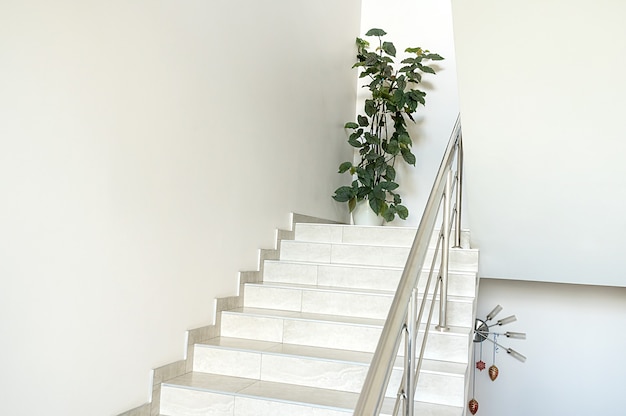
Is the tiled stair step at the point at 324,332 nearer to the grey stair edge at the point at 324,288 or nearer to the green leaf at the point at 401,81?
the grey stair edge at the point at 324,288

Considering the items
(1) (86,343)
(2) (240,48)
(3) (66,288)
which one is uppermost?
(2) (240,48)

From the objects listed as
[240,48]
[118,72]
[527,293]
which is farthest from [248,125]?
[527,293]

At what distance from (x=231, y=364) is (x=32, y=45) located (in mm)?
1772

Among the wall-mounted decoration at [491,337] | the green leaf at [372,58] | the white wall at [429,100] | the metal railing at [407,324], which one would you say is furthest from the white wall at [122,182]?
the wall-mounted decoration at [491,337]

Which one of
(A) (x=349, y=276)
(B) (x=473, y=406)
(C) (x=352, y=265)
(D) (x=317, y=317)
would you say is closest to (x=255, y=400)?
(D) (x=317, y=317)

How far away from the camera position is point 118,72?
2.53m

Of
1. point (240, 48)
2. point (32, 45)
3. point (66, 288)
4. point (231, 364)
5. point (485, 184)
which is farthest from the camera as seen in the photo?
point (240, 48)

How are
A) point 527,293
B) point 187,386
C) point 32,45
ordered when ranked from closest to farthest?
1. point 32,45
2. point 187,386
3. point 527,293

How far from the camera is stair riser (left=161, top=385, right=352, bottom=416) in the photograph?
2.53 metres

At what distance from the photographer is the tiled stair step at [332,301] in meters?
3.15

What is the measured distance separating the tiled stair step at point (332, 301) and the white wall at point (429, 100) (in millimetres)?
2582

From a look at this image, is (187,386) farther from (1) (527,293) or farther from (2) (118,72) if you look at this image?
(1) (527,293)

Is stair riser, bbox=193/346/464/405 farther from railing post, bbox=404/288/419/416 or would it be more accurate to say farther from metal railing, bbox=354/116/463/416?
railing post, bbox=404/288/419/416

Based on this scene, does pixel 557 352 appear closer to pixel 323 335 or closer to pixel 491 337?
pixel 491 337
